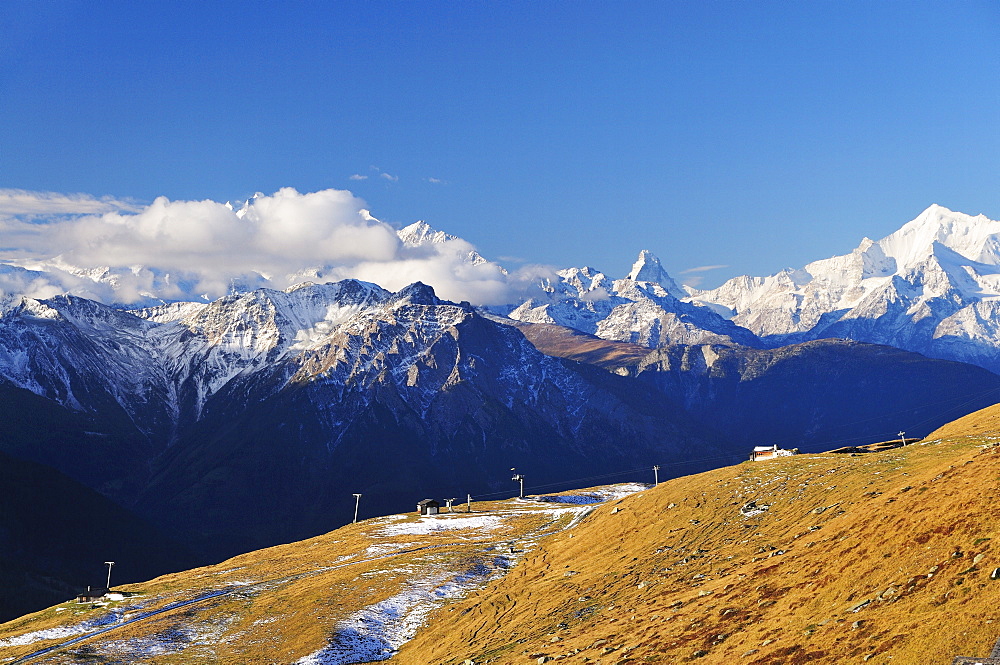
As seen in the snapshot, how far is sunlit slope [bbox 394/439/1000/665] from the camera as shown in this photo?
50375mm

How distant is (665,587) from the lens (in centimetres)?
7906

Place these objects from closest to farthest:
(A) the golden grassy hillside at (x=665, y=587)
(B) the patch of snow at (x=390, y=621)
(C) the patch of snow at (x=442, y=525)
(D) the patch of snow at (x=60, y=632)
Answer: (A) the golden grassy hillside at (x=665, y=587) → (B) the patch of snow at (x=390, y=621) → (D) the patch of snow at (x=60, y=632) → (C) the patch of snow at (x=442, y=525)

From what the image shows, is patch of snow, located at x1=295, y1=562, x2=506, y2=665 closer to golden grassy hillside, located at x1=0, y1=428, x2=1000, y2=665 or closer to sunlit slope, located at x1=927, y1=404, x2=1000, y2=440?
golden grassy hillside, located at x1=0, y1=428, x2=1000, y2=665

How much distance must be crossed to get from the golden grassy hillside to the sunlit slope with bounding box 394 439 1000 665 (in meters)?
0.21

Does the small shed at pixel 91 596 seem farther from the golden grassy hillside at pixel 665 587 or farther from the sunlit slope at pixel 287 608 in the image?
the golden grassy hillside at pixel 665 587

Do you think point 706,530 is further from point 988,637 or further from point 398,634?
point 988,637

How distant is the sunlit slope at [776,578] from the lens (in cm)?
5038

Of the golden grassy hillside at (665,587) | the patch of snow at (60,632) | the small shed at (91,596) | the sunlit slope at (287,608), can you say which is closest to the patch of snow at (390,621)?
the sunlit slope at (287,608)

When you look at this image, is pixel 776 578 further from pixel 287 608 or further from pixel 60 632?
pixel 60 632

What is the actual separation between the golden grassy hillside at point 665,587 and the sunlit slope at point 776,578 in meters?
0.21

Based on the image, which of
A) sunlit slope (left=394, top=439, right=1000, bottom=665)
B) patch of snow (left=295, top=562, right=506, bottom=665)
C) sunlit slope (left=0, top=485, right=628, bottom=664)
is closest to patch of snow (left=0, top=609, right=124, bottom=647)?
sunlit slope (left=0, top=485, right=628, bottom=664)

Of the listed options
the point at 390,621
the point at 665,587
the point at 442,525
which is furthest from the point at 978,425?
the point at 442,525

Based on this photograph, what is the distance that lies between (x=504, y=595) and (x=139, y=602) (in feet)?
184

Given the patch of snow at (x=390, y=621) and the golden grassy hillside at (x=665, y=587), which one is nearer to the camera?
the golden grassy hillside at (x=665, y=587)
